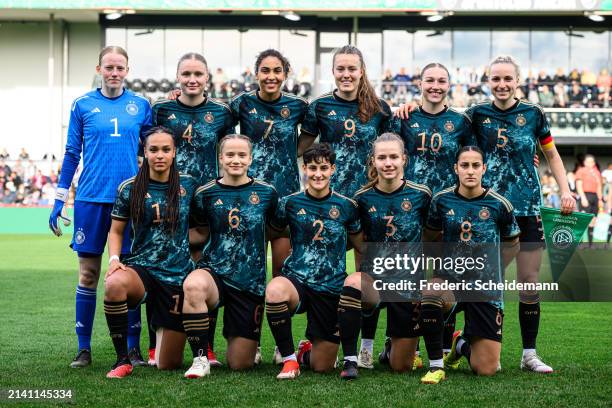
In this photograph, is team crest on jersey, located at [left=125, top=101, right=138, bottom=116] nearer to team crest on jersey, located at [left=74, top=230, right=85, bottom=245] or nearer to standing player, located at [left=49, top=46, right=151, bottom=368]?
standing player, located at [left=49, top=46, right=151, bottom=368]

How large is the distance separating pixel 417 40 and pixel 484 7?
10.3 ft

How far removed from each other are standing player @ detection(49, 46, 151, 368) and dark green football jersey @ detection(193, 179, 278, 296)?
598 millimetres

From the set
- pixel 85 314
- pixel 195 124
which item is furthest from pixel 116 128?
pixel 85 314

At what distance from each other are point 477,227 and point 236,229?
1376mm

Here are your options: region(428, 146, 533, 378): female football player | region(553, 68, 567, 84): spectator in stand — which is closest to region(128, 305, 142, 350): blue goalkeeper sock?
region(428, 146, 533, 378): female football player

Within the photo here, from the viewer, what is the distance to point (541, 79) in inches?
1100

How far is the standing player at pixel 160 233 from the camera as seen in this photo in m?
5.07

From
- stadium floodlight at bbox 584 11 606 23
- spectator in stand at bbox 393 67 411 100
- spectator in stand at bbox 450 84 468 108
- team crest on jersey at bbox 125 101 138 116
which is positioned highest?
stadium floodlight at bbox 584 11 606 23

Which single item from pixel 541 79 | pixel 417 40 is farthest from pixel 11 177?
pixel 541 79

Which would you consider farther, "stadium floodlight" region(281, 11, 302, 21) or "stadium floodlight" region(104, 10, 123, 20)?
"stadium floodlight" region(281, 11, 302, 21)

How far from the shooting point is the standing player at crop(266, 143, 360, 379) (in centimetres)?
508

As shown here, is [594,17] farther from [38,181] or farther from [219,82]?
[38,181]

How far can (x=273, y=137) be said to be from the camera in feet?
18.3

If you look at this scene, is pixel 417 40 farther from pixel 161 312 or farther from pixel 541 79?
pixel 161 312
